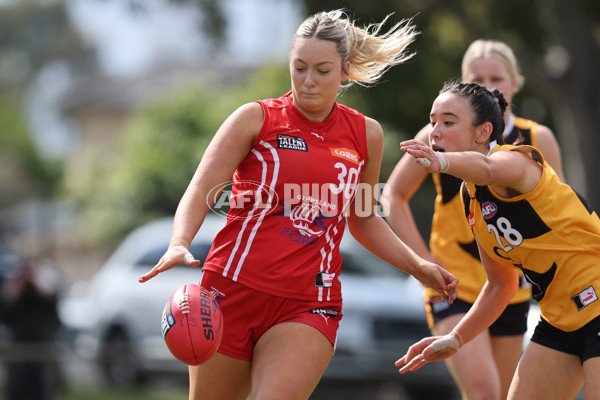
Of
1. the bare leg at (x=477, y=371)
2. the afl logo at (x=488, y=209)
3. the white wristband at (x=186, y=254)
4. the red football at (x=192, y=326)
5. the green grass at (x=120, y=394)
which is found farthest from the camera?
the green grass at (x=120, y=394)

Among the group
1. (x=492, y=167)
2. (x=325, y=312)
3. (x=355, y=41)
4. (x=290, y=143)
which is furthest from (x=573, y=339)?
(x=355, y=41)

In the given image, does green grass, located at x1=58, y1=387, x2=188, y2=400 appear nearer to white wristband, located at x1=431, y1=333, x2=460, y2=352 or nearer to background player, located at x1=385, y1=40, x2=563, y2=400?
background player, located at x1=385, y1=40, x2=563, y2=400

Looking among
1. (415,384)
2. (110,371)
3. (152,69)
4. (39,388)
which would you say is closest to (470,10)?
(415,384)

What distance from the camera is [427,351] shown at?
12.6 feet

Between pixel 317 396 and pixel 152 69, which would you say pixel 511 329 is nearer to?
pixel 317 396

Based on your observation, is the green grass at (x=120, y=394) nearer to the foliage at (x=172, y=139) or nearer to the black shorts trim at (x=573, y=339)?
the foliage at (x=172, y=139)

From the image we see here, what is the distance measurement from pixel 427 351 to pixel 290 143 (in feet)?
3.61

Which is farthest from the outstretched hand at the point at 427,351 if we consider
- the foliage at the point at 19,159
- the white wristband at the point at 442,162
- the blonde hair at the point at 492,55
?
the foliage at the point at 19,159

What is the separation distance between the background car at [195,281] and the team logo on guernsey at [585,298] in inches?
237

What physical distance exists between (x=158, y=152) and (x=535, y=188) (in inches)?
725

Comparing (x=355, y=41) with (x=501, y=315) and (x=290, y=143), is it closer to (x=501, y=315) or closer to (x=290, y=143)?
(x=290, y=143)

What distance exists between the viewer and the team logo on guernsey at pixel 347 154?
3689 mm

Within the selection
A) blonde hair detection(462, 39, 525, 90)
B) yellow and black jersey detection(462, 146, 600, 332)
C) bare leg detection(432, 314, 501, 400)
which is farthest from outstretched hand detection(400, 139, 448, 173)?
blonde hair detection(462, 39, 525, 90)

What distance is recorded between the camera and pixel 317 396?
10.4 metres
